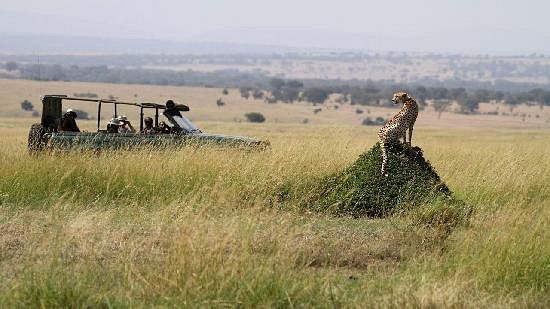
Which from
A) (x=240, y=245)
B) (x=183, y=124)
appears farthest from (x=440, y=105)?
(x=240, y=245)

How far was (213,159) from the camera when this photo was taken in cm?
1180

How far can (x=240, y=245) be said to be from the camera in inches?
295

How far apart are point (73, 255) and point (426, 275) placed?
2.98 metres

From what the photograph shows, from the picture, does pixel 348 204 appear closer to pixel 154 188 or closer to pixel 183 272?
pixel 154 188

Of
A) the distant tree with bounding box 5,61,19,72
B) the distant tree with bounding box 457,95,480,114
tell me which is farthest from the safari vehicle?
the distant tree with bounding box 5,61,19,72

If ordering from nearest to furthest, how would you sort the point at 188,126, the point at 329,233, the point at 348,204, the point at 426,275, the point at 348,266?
the point at 426,275 < the point at 348,266 < the point at 329,233 < the point at 348,204 < the point at 188,126

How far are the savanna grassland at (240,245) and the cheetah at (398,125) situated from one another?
3.44 feet

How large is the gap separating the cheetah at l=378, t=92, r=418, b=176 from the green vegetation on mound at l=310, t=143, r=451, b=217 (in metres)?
0.09

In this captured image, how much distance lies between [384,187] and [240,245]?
129 inches

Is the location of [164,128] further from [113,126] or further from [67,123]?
[67,123]

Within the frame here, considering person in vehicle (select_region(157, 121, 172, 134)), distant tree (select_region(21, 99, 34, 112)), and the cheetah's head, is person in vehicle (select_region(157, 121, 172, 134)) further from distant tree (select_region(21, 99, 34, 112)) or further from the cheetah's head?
distant tree (select_region(21, 99, 34, 112))

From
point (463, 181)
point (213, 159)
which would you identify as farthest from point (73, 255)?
point (463, 181)

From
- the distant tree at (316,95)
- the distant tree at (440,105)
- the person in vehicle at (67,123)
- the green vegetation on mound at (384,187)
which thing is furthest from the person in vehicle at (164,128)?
the distant tree at (316,95)

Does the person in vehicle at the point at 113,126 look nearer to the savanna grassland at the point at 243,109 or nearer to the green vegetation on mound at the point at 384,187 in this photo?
the green vegetation on mound at the point at 384,187
